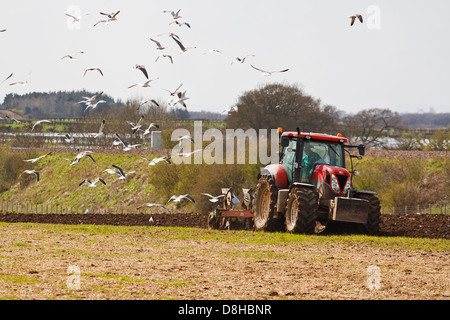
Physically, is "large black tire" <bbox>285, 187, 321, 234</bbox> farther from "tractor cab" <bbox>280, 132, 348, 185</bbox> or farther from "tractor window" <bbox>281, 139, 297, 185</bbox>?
"tractor window" <bbox>281, 139, 297, 185</bbox>

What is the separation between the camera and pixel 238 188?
4819cm

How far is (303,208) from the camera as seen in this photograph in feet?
68.1

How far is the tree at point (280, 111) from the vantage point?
78312 millimetres

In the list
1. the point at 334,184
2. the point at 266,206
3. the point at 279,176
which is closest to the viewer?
the point at 334,184

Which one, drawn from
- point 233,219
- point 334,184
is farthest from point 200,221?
point 334,184

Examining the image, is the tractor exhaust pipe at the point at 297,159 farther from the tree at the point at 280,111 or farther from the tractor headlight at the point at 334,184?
the tree at the point at 280,111

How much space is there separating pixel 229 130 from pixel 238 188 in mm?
27210

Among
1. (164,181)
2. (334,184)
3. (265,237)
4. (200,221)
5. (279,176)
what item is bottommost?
(200,221)

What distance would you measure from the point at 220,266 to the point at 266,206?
8321 mm

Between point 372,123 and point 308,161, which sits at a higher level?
point 372,123

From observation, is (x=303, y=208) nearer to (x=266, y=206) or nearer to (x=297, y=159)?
(x=297, y=159)

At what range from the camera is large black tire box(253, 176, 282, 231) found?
2255 centimetres

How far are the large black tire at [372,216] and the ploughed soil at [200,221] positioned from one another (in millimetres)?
806

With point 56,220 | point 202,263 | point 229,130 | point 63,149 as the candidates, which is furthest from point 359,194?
point 63,149
